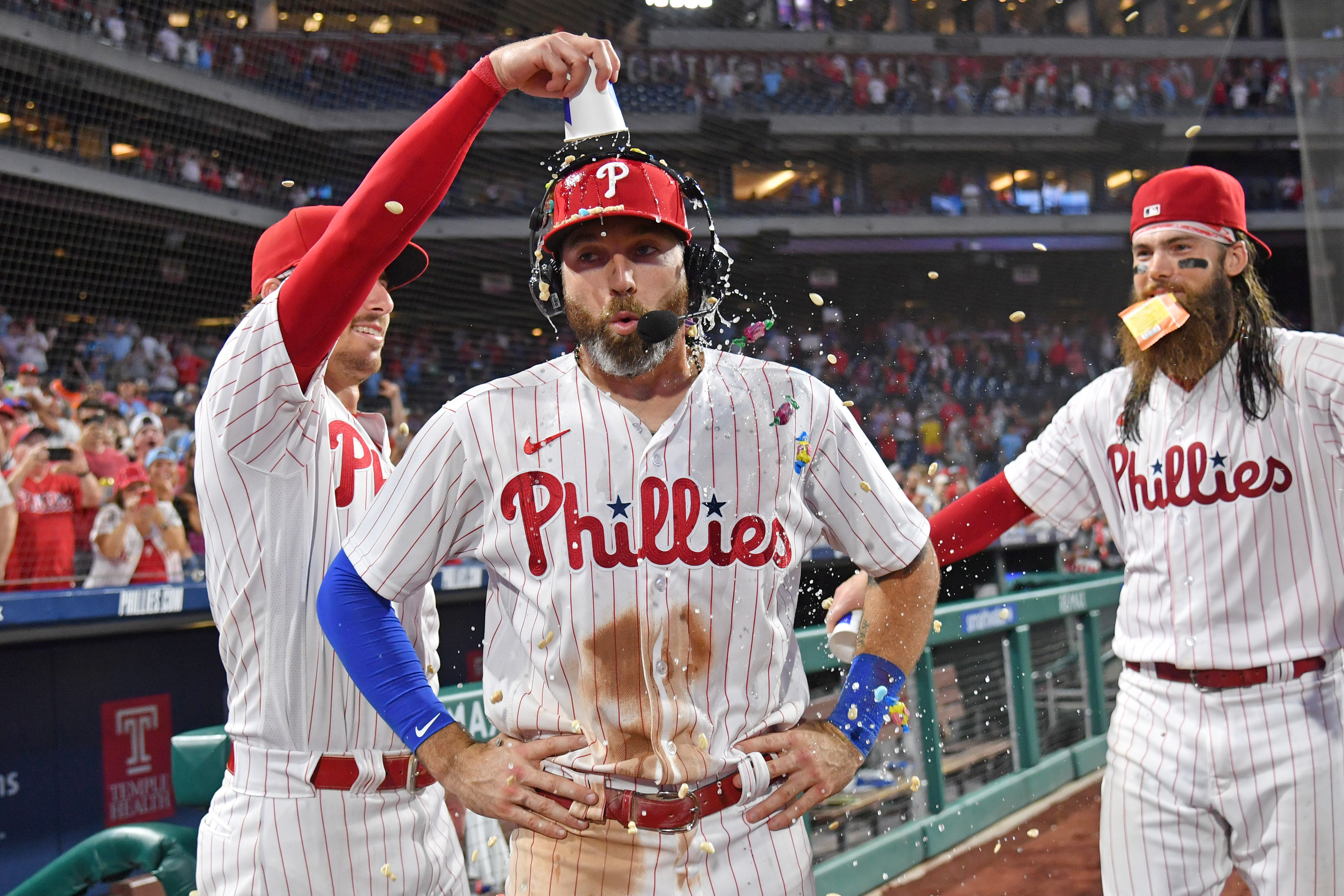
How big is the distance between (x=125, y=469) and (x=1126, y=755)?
558 cm

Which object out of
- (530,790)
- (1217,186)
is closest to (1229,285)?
(1217,186)

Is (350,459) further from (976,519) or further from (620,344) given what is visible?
(976,519)

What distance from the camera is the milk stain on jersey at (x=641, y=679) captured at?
1.56m

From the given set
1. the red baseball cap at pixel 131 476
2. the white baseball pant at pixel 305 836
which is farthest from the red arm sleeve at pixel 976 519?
the red baseball cap at pixel 131 476

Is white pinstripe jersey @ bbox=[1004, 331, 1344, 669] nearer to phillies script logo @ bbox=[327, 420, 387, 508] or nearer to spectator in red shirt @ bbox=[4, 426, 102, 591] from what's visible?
phillies script logo @ bbox=[327, 420, 387, 508]

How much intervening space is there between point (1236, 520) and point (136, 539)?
5.38m

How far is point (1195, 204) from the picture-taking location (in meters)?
2.71

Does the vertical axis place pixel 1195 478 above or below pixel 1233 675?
above

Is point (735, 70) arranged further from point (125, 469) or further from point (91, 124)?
point (125, 469)

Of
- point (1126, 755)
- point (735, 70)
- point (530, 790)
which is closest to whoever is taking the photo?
point (530, 790)

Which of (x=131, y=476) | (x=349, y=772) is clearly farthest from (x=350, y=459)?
(x=131, y=476)

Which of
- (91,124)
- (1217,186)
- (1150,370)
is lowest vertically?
(1150,370)

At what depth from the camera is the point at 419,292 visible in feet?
33.3

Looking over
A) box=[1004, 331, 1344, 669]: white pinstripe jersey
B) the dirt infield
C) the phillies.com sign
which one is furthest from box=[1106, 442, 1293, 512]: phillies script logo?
the phillies.com sign
